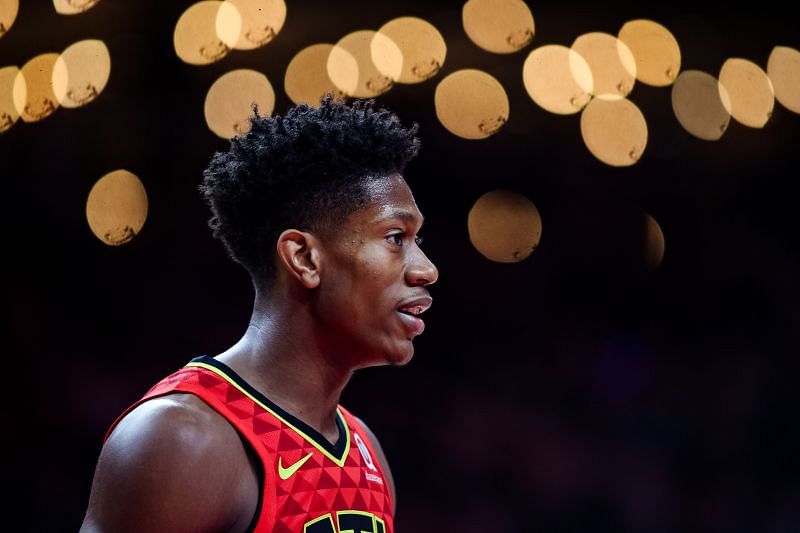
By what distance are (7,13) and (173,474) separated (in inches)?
172

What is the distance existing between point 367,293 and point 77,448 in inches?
139

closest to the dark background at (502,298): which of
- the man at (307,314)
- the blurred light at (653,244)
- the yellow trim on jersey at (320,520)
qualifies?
the blurred light at (653,244)

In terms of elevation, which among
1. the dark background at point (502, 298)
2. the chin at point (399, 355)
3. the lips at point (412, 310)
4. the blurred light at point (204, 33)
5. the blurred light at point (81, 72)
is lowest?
the dark background at point (502, 298)

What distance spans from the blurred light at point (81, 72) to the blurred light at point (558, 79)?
2576 mm

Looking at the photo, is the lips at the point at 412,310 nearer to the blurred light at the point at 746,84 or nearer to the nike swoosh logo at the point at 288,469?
the nike swoosh logo at the point at 288,469

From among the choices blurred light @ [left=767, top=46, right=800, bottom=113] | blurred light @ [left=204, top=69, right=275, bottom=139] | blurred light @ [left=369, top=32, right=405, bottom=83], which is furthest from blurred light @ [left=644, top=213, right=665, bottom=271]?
blurred light @ [left=204, top=69, right=275, bottom=139]

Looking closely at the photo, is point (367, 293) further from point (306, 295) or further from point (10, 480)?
point (10, 480)

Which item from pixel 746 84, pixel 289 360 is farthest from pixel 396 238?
pixel 746 84

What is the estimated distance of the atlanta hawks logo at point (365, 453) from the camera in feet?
5.72

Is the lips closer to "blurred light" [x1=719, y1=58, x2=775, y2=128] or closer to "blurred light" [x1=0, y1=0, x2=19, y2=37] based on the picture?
"blurred light" [x1=0, y1=0, x2=19, y2=37]

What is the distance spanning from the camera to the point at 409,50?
5.35 m

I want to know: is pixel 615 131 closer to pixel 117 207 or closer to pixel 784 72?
pixel 784 72

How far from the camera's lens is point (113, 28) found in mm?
5082

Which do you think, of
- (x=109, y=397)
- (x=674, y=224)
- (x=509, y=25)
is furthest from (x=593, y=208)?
(x=109, y=397)
